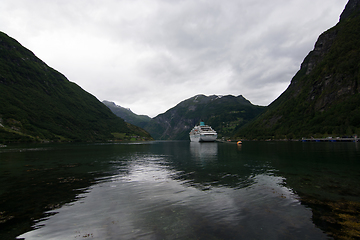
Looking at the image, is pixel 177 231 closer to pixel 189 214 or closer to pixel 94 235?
pixel 189 214

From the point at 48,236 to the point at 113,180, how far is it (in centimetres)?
1465

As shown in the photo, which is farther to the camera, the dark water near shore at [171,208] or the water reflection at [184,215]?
the dark water near shore at [171,208]

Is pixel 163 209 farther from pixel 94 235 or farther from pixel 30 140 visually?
pixel 30 140

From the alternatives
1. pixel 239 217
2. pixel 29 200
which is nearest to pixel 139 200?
pixel 239 217

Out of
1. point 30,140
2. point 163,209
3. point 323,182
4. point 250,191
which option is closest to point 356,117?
point 323,182

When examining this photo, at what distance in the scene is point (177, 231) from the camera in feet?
32.8

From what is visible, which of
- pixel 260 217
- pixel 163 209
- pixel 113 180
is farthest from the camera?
pixel 113 180

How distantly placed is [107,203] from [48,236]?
18.2 feet

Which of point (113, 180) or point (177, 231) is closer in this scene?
point (177, 231)

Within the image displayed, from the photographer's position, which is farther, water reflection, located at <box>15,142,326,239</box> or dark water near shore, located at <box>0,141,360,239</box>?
dark water near shore, located at <box>0,141,360,239</box>

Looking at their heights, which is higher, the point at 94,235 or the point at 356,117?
the point at 356,117

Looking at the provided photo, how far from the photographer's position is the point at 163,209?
44.3 feet

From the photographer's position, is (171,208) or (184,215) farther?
(171,208)

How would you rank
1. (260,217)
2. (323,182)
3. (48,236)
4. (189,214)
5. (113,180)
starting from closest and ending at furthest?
(48,236)
(260,217)
(189,214)
(323,182)
(113,180)
